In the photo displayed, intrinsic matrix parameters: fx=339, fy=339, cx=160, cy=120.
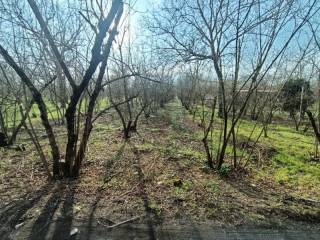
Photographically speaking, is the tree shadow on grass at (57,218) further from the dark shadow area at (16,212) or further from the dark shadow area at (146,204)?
the dark shadow area at (146,204)

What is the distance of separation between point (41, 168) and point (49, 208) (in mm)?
2415

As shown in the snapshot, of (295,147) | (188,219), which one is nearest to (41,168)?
(188,219)

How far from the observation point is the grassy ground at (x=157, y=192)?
479 centimetres

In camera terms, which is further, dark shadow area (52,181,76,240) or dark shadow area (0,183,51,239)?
dark shadow area (0,183,51,239)

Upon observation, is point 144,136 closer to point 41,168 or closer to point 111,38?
point 41,168

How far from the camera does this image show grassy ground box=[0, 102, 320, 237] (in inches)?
188

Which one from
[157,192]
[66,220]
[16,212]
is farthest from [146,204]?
[16,212]

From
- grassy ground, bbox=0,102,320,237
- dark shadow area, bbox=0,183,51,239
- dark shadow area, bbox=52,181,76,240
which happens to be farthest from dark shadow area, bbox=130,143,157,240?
dark shadow area, bbox=0,183,51,239

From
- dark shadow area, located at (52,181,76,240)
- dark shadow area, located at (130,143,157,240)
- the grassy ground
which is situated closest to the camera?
dark shadow area, located at (52,181,76,240)

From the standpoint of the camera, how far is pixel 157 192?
5.68 metres

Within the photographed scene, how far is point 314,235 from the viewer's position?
14.5 ft

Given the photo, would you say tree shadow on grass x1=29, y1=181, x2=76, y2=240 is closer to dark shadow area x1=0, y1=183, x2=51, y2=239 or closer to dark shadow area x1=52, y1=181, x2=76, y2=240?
dark shadow area x1=52, y1=181, x2=76, y2=240

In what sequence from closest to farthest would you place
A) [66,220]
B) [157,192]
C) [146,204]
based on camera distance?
[66,220] → [146,204] → [157,192]

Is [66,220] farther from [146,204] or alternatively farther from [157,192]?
[157,192]
